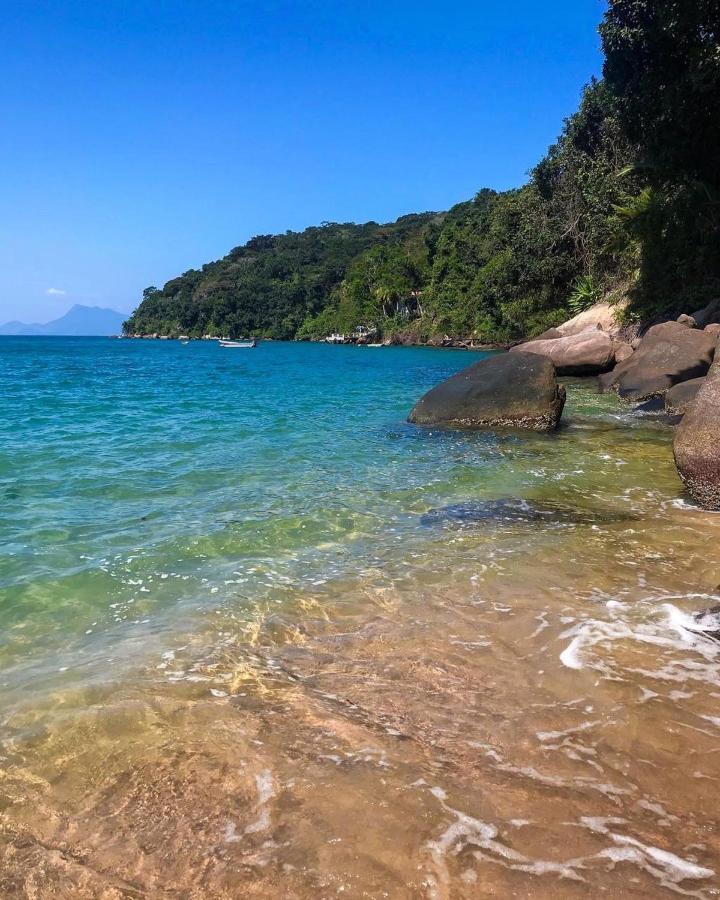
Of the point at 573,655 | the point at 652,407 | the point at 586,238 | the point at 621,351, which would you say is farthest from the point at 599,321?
the point at 573,655

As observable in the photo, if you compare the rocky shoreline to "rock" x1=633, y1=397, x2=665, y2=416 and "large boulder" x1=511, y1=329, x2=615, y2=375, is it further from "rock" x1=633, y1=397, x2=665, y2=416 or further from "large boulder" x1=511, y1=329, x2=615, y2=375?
"large boulder" x1=511, y1=329, x2=615, y2=375

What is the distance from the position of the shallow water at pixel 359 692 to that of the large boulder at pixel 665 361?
8.04 m

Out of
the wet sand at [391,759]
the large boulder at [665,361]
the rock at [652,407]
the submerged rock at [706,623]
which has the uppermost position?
the large boulder at [665,361]

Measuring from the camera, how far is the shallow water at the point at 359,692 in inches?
92.3

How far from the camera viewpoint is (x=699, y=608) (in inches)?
173

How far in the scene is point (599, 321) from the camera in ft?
96.9

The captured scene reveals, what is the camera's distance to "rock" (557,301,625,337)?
28078mm

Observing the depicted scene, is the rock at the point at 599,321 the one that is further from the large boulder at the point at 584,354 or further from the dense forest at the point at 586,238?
the large boulder at the point at 584,354

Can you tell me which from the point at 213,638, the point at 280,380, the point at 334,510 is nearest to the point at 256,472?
the point at 334,510

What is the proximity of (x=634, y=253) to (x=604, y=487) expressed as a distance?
2584 centimetres

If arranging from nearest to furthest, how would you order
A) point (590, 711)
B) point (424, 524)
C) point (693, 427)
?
point (590, 711), point (424, 524), point (693, 427)

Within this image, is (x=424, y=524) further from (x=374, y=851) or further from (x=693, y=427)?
(x=374, y=851)

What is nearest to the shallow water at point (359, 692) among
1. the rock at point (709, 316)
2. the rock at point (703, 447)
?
the rock at point (703, 447)

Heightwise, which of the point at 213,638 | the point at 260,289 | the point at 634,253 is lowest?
the point at 213,638
